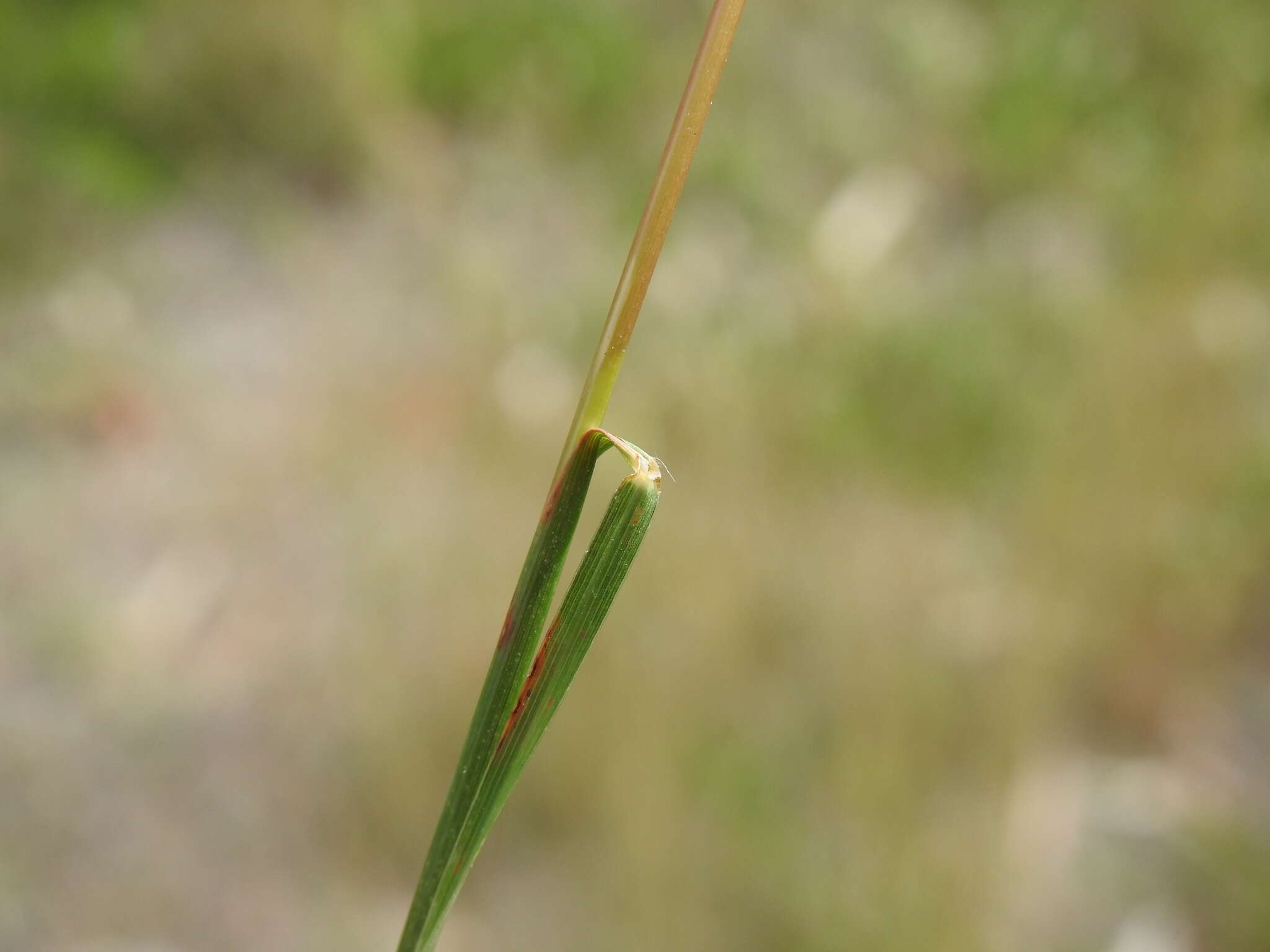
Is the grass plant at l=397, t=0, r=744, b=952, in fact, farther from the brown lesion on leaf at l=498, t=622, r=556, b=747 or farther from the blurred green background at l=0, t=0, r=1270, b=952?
the blurred green background at l=0, t=0, r=1270, b=952

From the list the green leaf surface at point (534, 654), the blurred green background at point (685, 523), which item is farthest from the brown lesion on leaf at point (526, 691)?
the blurred green background at point (685, 523)

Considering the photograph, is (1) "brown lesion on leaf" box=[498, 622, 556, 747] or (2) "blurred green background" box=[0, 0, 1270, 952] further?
(2) "blurred green background" box=[0, 0, 1270, 952]

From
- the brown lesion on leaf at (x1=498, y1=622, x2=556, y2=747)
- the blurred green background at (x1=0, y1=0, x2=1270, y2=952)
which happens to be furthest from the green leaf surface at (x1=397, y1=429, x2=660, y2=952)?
the blurred green background at (x1=0, y1=0, x2=1270, y2=952)

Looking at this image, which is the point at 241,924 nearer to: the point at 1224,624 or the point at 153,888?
the point at 153,888

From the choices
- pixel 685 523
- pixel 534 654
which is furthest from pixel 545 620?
pixel 685 523

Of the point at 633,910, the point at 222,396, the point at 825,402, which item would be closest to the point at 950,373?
the point at 825,402

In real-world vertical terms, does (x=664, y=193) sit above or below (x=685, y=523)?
above

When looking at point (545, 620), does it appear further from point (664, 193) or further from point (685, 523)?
point (685, 523)
